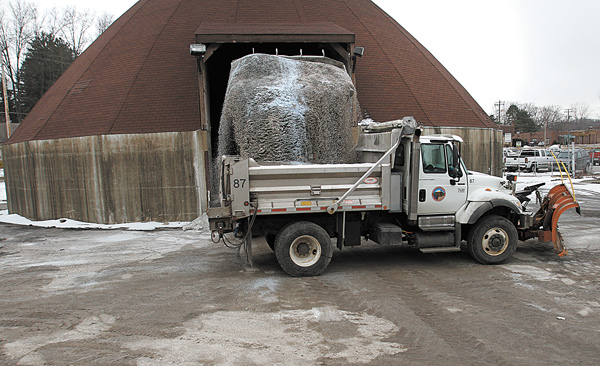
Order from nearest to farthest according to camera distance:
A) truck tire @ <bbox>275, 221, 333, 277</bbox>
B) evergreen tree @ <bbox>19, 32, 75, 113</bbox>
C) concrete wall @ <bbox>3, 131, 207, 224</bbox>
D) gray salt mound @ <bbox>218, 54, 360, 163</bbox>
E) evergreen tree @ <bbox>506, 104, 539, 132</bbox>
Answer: truck tire @ <bbox>275, 221, 333, 277</bbox> < gray salt mound @ <bbox>218, 54, 360, 163</bbox> < concrete wall @ <bbox>3, 131, 207, 224</bbox> < evergreen tree @ <bbox>19, 32, 75, 113</bbox> < evergreen tree @ <bbox>506, 104, 539, 132</bbox>

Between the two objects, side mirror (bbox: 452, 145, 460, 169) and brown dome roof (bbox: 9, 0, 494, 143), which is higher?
brown dome roof (bbox: 9, 0, 494, 143)

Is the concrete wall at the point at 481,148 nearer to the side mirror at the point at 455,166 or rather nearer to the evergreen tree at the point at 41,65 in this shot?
the side mirror at the point at 455,166

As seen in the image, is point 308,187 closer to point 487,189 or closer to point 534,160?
point 487,189

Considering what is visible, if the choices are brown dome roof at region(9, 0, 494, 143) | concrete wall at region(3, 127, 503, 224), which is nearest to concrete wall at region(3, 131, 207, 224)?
concrete wall at region(3, 127, 503, 224)

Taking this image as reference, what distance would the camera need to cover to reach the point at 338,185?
777cm

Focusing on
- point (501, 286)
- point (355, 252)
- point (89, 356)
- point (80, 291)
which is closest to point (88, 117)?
point (80, 291)

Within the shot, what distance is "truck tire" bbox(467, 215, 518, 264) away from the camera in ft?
27.3

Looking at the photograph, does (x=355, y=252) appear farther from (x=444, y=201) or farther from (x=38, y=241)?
(x=38, y=241)

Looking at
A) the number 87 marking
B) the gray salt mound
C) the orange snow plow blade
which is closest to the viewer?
the number 87 marking

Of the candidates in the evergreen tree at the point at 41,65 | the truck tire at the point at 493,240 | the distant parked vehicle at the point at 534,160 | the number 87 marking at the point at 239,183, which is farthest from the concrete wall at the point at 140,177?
the evergreen tree at the point at 41,65

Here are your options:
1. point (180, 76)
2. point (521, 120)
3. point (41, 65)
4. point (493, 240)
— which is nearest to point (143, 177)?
point (180, 76)

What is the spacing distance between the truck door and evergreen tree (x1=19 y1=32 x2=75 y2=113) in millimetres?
55791

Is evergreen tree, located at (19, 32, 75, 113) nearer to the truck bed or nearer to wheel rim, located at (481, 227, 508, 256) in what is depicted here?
the truck bed

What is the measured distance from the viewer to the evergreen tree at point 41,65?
52.5 metres
